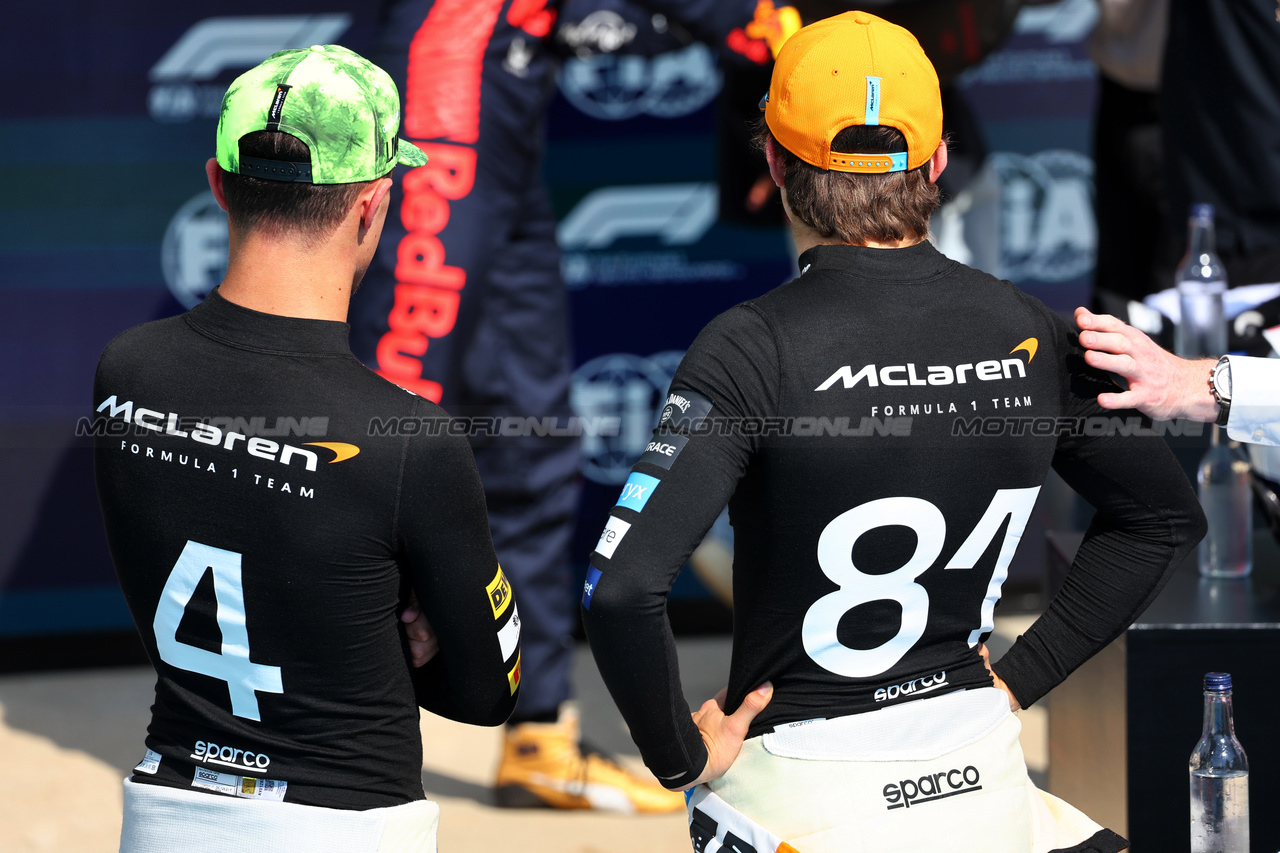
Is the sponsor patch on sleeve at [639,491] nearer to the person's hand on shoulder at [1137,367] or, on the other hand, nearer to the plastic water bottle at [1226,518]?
the person's hand on shoulder at [1137,367]

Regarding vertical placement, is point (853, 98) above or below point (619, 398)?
above

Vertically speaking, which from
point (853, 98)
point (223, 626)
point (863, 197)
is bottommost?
point (223, 626)

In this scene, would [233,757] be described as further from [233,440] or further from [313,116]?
[313,116]

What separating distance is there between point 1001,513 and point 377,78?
88cm

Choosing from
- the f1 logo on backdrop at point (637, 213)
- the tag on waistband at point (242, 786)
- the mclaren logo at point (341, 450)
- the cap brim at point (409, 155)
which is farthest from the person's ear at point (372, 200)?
the f1 logo on backdrop at point (637, 213)

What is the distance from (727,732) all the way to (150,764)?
2.17 feet

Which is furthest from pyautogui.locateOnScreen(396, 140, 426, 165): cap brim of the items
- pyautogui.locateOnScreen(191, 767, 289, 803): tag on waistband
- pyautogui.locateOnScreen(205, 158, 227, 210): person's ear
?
pyautogui.locateOnScreen(191, 767, 289, 803): tag on waistband

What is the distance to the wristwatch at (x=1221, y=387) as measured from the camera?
168 cm

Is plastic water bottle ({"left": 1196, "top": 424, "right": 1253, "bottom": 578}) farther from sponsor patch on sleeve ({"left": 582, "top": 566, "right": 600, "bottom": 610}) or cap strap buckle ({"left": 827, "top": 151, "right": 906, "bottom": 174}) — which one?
sponsor patch on sleeve ({"left": 582, "top": 566, "right": 600, "bottom": 610})

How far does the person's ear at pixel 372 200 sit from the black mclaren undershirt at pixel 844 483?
15.7 inches

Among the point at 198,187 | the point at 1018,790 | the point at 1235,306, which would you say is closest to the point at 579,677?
the point at 198,187

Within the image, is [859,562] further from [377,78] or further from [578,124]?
[578,124]

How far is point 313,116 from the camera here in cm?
140

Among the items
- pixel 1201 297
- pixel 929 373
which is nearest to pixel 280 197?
pixel 929 373
